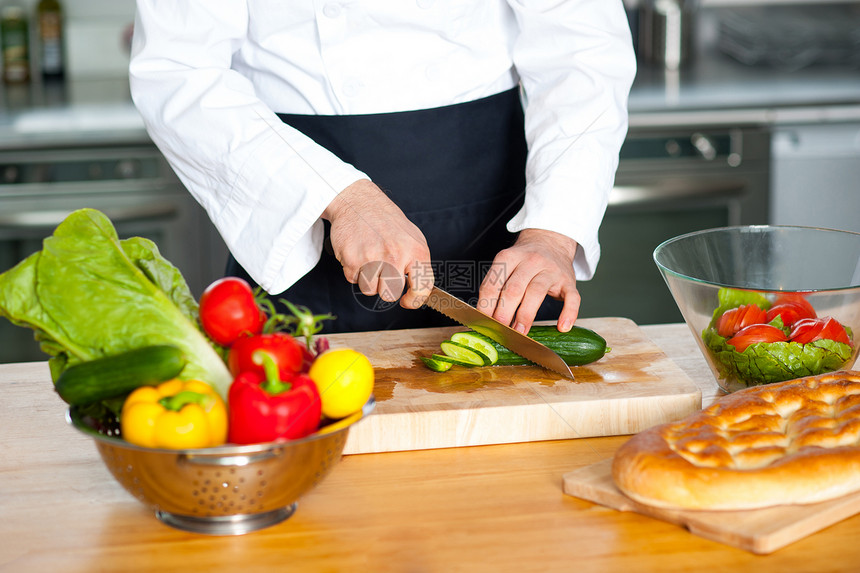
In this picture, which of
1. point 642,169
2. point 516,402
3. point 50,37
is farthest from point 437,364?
point 50,37

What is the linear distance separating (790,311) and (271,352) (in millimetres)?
605

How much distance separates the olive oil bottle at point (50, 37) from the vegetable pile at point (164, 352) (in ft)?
7.17

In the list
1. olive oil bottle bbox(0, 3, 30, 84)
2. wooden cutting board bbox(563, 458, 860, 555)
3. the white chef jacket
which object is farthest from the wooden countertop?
olive oil bottle bbox(0, 3, 30, 84)

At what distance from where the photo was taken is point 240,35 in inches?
52.6

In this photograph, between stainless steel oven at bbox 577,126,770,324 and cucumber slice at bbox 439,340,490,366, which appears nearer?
cucumber slice at bbox 439,340,490,366

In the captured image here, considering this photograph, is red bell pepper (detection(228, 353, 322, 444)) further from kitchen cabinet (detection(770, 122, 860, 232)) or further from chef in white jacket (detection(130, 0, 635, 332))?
kitchen cabinet (detection(770, 122, 860, 232))

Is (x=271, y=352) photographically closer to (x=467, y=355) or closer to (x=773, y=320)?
(x=467, y=355)

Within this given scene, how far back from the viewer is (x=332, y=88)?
1.37 meters

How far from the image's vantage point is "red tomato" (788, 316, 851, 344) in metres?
1.04

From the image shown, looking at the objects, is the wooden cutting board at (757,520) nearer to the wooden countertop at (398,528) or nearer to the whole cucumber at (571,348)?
the wooden countertop at (398,528)

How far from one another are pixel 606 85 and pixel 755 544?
0.86 metres

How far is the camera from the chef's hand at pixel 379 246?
1.14 m

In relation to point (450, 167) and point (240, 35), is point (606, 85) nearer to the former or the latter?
point (450, 167)

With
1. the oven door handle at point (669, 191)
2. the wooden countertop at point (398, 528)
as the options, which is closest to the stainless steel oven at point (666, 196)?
the oven door handle at point (669, 191)
